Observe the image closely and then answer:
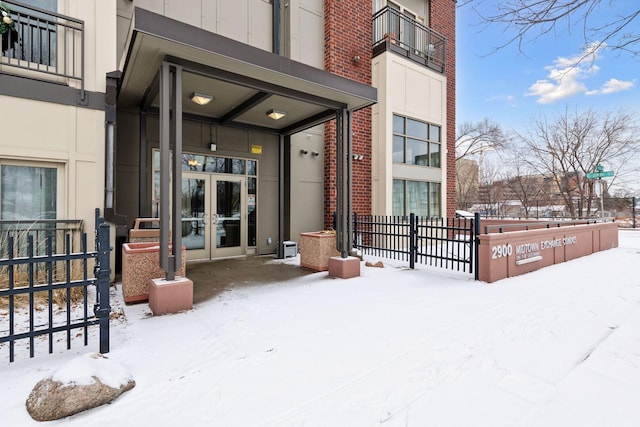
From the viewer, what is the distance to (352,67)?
9617 millimetres

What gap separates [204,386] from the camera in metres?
2.53

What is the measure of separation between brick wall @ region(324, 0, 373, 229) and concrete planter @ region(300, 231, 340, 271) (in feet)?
7.68

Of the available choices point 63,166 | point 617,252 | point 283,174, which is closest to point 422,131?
point 283,174

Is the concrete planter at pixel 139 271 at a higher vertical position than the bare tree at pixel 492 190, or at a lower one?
lower

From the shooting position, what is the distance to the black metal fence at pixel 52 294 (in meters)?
2.64

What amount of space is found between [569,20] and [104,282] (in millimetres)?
5210

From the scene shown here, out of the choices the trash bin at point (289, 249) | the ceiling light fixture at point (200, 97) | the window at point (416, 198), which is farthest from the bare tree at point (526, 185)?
the ceiling light fixture at point (200, 97)

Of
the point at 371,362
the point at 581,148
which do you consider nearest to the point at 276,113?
the point at 371,362

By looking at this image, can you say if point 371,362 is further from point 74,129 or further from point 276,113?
point 74,129

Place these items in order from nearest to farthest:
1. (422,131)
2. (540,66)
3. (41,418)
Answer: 1. (41,418)
2. (540,66)
3. (422,131)

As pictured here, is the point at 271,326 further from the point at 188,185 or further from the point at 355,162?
the point at 355,162

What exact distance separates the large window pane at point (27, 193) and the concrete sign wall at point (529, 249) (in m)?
7.24

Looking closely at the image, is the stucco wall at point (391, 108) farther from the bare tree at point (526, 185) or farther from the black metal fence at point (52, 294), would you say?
the bare tree at point (526, 185)

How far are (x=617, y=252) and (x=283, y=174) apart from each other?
10.1 m
